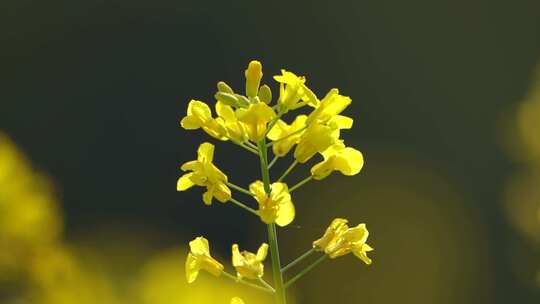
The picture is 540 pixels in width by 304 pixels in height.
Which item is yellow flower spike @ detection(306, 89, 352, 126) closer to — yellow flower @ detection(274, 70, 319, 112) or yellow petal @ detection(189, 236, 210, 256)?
yellow flower @ detection(274, 70, 319, 112)

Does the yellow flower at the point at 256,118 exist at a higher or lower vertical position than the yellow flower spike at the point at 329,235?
higher

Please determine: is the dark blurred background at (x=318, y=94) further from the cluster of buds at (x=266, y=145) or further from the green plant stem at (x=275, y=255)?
the green plant stem at (x=275, y=255)

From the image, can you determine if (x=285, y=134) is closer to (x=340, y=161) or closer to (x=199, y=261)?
(x=340, y=161)
